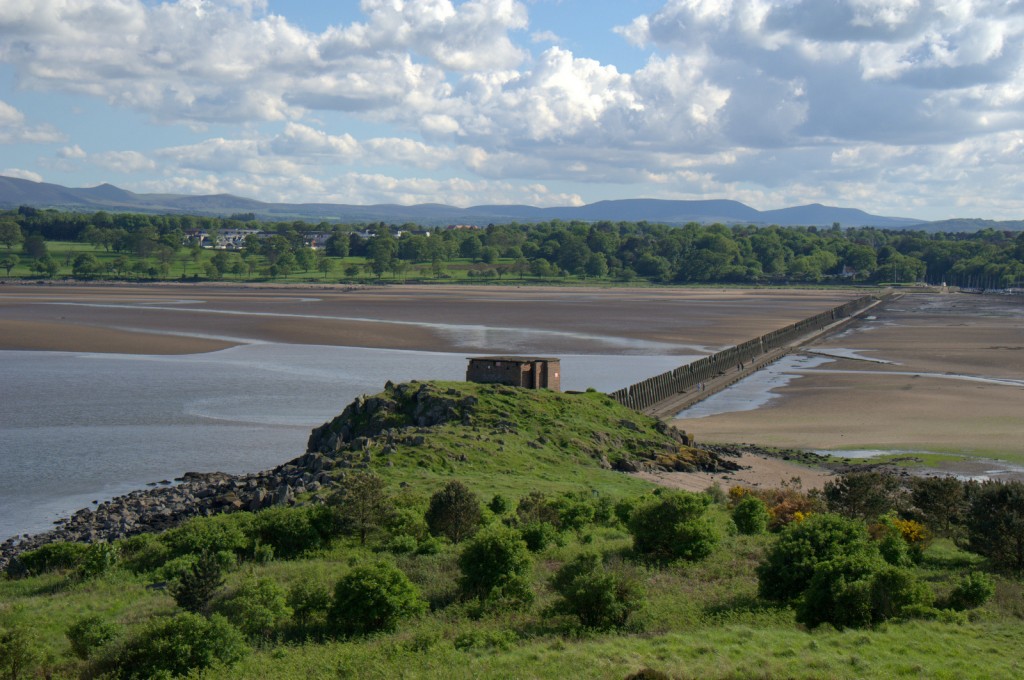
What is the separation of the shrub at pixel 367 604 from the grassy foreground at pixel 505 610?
12.0 inches

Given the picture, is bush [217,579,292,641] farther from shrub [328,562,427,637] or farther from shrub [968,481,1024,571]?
shrub [968,481,1024,571]

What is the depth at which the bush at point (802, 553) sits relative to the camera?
66.7 ft

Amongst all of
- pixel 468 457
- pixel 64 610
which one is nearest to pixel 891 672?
pixel 64 610

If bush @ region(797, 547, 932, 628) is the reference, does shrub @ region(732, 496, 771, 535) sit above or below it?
below

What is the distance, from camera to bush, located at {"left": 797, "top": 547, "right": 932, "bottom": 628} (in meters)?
18.9

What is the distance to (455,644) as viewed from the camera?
17.7m

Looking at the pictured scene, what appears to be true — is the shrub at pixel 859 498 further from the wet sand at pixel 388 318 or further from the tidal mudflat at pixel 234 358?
the wet sand at pixel 388 318

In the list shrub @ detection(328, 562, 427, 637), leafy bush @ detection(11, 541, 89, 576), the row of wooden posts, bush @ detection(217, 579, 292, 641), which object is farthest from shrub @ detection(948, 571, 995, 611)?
the row of wooden posts

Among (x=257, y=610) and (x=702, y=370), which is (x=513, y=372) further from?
(x=257, y=610)

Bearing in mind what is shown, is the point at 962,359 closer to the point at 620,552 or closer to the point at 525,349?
the point at 525,349

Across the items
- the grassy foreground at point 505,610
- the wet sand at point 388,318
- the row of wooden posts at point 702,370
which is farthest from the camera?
the wet sand at point 388,318

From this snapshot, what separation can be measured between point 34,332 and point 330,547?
239 feet

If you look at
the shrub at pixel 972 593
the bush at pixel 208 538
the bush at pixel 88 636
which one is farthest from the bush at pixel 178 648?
the shrub at pixel 972 593

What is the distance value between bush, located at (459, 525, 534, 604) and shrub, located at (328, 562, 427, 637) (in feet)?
5.96
